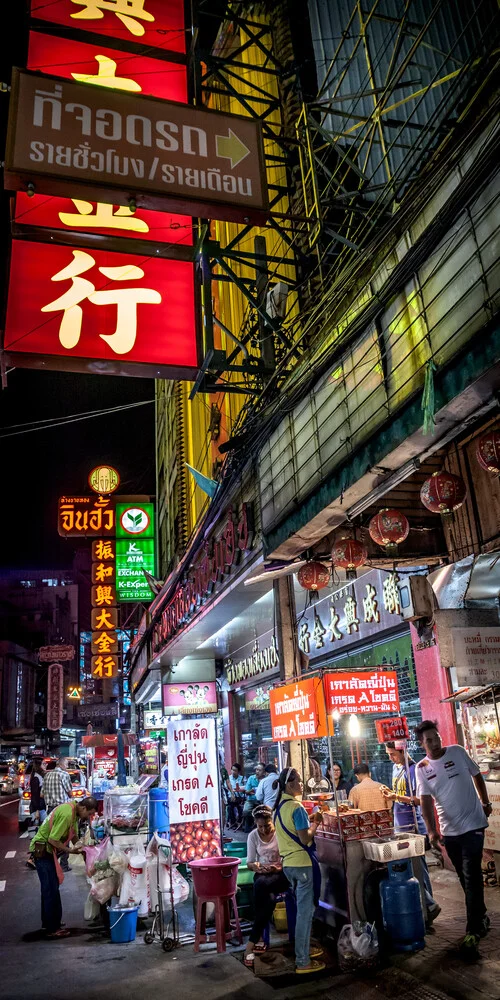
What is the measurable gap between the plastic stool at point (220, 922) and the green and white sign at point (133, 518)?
18432 mm

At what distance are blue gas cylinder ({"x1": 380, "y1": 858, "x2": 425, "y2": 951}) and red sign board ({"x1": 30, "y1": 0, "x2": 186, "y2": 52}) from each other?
11.1 m

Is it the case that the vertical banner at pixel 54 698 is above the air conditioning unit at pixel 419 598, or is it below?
above

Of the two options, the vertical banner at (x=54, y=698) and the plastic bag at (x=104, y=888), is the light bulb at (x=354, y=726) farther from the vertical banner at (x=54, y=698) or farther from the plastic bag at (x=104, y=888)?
the vertical banner at (x=54, y=698)

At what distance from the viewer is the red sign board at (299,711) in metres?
8.59

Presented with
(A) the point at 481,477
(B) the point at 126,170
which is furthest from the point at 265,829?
(B) the point at 126,170

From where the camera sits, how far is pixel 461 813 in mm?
6422

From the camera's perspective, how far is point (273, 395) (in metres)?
9.87

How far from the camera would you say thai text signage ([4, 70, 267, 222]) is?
6.20 metres

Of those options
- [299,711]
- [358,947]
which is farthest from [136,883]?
[358,947]

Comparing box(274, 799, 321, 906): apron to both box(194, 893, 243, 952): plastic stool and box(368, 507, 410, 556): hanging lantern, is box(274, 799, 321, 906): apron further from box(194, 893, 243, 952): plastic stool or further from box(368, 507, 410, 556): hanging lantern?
box(368, 507, 410, 556): hanging lantern

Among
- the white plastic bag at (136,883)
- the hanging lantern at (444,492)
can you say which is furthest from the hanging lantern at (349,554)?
the white plastic bag at (136,883)

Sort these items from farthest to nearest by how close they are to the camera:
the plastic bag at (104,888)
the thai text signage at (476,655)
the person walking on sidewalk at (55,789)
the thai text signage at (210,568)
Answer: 1. the person walking on sidewalk at (55,789)
2. the thai text signage at (210,568)
3. the plastic bag at (104,888)
4. the thai text signage at (476,655)

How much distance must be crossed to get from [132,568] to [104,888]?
17.5m

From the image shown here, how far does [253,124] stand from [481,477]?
5.16m
